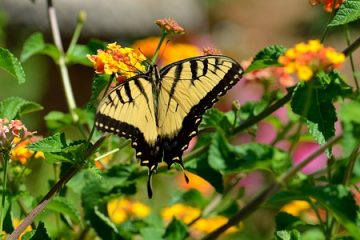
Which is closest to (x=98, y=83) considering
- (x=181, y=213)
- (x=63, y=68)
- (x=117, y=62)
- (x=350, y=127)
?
(x=117, y=62)

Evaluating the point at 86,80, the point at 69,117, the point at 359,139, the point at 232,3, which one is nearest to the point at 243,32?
the point at 232,3

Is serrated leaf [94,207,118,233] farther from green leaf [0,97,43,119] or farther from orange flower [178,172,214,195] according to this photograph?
orange flower [178,172,214,195]

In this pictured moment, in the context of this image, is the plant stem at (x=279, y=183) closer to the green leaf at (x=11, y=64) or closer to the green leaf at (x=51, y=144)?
the green leaf at (x=51, y=144)

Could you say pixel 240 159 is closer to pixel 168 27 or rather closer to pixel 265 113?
pixel 265 113

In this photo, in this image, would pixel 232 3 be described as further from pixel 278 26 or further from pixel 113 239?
pixel 113 239

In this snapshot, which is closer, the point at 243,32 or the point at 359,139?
the point at 359,139

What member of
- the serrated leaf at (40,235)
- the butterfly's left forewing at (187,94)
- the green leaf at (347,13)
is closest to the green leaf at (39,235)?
the serrated leaf at (40,235)

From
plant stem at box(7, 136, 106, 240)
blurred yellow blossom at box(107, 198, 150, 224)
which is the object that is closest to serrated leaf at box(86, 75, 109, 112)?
plant stem at box(7, 136, 106, 240)
